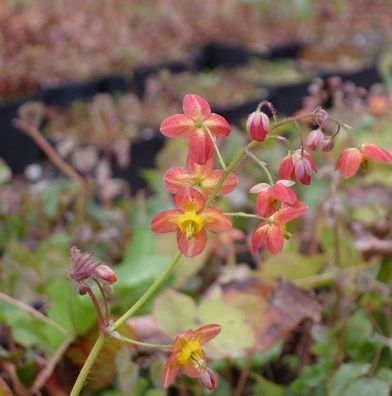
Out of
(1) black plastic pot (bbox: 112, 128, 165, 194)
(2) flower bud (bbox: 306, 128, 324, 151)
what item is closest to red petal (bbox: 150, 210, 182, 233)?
(2) flower bud (bbox: 306, 128, 324, 151)

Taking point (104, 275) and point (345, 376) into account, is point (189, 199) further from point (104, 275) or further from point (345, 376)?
point (345, 376)

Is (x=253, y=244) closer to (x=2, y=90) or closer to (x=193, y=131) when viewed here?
(x=193, y=131)

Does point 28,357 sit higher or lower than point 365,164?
lower

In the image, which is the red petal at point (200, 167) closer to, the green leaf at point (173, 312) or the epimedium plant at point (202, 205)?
the epimedium plant at point (202, 205)

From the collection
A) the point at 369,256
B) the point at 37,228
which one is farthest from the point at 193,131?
the point at 37,228

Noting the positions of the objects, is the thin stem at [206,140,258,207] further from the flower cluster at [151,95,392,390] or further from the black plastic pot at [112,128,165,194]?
the black plastic pot at [112,128,165,194]

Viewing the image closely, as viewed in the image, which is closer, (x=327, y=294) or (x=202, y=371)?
(x=202, y=371)
